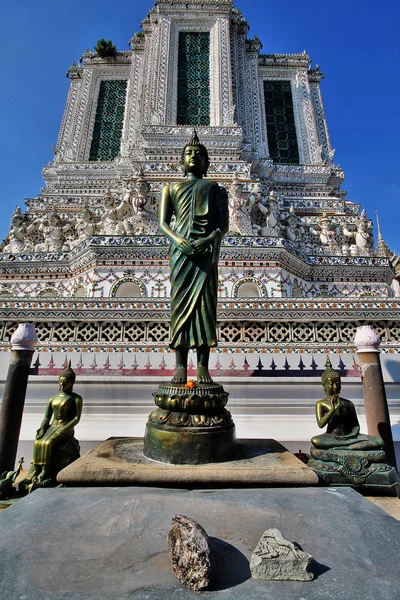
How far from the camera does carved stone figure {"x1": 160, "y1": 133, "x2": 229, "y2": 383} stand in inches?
132

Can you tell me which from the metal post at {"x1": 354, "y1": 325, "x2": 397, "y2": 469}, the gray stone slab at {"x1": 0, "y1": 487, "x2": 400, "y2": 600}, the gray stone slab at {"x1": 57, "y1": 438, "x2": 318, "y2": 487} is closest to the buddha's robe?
the gray stone slab at {"x1": 57, "y1": 438, "x2": 318, "y2": 487}

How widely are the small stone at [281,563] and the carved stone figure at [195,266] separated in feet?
5.54

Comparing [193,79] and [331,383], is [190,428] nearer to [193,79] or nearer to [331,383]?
[331,383]

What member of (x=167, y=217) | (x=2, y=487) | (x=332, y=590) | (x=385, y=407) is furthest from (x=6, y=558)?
(x=385, y=407)

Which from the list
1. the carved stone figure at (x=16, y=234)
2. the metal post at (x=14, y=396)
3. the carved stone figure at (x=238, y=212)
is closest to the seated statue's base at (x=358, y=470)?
the metal post at (x=14, y=396)

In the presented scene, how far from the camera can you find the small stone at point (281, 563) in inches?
62.1

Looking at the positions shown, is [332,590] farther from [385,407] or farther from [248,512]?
[385,407]

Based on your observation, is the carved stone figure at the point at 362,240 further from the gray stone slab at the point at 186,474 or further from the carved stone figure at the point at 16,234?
the carved stone figure at the point at 16,234

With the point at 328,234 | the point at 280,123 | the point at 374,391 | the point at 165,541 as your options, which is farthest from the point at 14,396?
the point at 280,123

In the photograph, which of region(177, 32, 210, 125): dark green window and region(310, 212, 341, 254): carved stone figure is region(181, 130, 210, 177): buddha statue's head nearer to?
region(310, 212, 341, 254): carved stone figure

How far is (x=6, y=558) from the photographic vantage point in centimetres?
167

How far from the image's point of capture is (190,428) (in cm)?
289

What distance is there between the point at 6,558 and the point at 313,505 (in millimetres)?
1686

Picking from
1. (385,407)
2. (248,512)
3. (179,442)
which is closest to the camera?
(248,512)
